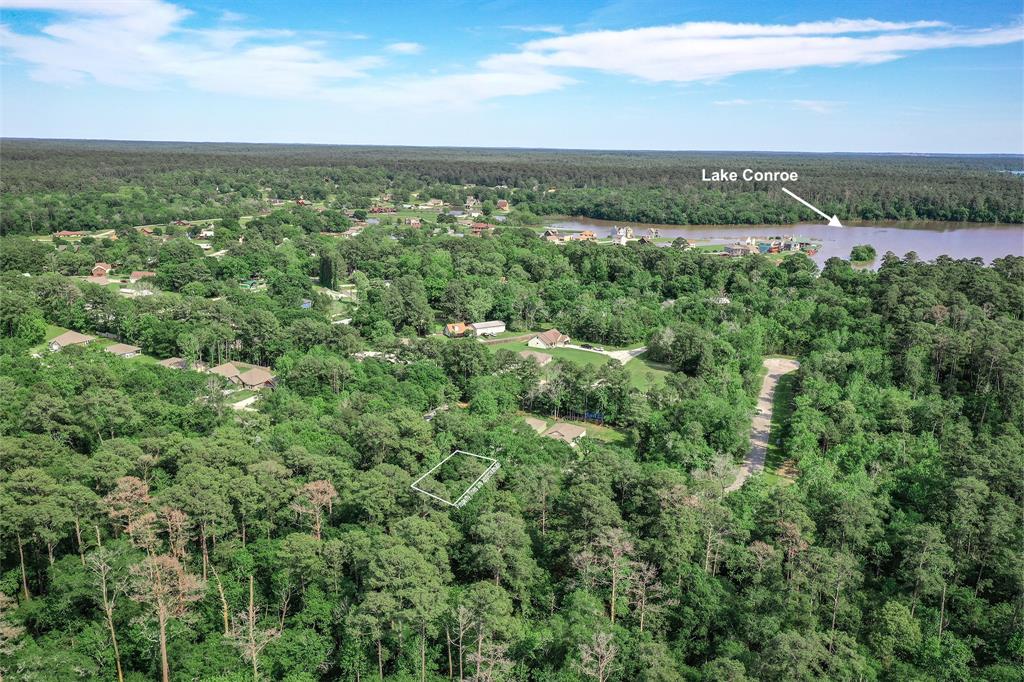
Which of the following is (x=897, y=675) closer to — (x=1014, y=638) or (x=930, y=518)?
(x=1014, y=638)

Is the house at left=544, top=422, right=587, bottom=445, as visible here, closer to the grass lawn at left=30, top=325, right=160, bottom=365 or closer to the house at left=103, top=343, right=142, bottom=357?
the grass lawn at left=30, top=325, right=160, bottom=365

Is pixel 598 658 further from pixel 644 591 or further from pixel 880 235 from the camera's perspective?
pixel 880 235

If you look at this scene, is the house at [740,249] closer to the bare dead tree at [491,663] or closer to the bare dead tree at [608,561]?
the bare dead tree at [608,561]

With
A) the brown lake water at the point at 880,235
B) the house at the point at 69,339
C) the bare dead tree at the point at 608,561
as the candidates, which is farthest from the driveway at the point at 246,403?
the brown lake water at the point at 880,235

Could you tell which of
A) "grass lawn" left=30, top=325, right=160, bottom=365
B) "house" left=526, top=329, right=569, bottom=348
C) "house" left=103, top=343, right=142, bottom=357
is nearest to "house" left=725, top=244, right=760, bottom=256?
"house" left=526, top=329, right=569, bottom=348

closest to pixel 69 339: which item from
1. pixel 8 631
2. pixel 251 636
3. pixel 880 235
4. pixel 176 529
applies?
pixel 176 529

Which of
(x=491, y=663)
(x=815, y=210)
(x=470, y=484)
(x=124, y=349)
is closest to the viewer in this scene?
(x=491, y=663)
